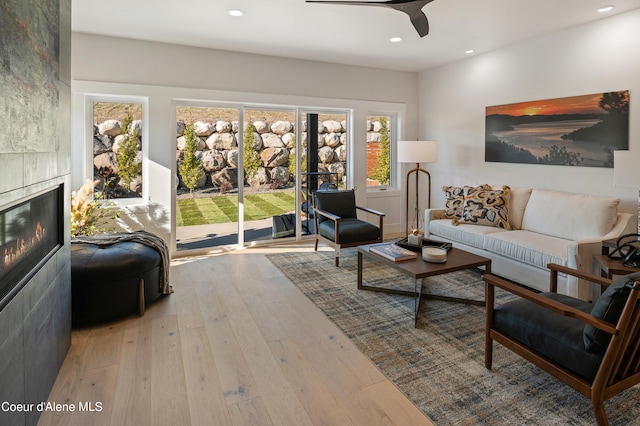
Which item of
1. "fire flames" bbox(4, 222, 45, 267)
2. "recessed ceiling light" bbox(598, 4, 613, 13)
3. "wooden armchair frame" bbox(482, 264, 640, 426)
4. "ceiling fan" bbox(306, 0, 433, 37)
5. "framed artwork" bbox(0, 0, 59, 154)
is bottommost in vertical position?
"wooden armchair frame" bbox(482, 264, 640, 426)

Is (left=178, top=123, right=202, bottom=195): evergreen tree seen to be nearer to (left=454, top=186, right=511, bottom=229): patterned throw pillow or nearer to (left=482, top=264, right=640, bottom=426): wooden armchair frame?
(left=454, top=186, right=511, bottom=229): patterned throw pillow

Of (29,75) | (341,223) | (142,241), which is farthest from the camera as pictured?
(341,223)

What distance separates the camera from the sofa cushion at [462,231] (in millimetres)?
4216

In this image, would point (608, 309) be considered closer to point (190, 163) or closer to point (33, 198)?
point (33, 198)

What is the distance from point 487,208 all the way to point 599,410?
301 centimetres

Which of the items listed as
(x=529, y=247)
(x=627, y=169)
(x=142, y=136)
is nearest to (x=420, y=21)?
(x=627, y=169)

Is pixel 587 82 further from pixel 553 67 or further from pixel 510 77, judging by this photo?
pixel 510 77

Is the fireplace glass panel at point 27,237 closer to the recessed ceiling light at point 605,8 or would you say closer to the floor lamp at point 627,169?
the floor lamp at point 627,169

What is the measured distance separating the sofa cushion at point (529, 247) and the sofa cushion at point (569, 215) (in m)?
0.12

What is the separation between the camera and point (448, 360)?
2.44 meters

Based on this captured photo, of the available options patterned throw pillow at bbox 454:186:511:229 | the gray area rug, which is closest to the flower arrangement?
the gray area rug

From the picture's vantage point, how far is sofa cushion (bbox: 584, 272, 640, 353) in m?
1.67

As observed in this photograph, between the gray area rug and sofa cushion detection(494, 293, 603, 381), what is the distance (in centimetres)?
29

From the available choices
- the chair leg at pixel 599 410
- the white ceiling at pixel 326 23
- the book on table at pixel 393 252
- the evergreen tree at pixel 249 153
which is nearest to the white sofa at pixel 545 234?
the book on table at pixel 393 252
